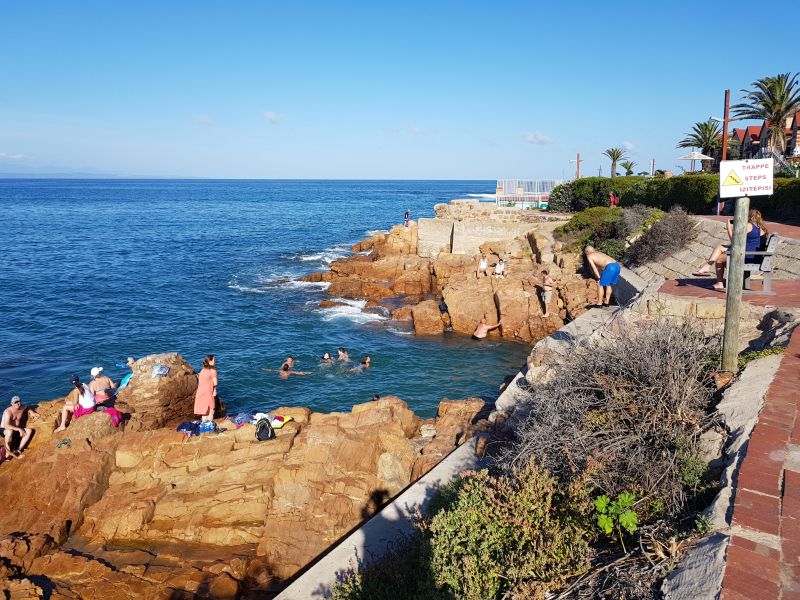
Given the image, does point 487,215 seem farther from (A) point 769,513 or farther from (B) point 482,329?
(A) point 769,513

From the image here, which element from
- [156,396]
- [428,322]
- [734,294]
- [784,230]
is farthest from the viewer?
[428,322]

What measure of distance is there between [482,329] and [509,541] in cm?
1471

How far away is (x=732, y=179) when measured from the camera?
625 cm

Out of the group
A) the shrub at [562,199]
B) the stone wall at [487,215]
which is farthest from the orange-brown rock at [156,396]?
the shrub at [562,199]

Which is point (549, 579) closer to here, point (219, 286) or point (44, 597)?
point (44, 597)

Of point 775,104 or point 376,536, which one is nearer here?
point 376,536

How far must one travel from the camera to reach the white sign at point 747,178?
20.1 ft

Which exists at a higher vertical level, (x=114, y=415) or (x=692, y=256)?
(x=692, y=256)

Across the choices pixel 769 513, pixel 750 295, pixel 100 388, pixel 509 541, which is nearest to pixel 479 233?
pixel 750 295

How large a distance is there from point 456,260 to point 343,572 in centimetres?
2171

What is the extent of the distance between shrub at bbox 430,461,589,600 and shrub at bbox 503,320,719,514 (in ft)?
1.61

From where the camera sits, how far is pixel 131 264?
3866 cm

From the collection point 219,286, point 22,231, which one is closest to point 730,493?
point 219,286

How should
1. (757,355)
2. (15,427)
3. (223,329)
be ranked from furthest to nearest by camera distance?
(223,329)
(15,427)
(757,355)
